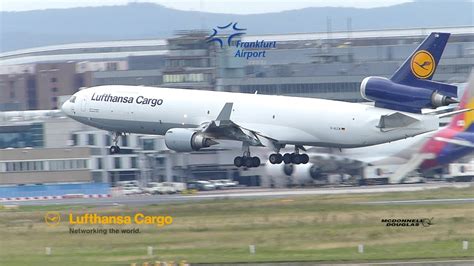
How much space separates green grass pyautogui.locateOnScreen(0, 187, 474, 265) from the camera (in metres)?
37.9

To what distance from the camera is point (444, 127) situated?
239 ft

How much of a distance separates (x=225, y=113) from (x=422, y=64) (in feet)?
37.1

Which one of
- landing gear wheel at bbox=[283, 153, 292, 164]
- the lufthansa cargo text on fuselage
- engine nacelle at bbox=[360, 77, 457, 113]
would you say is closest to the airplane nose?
the lufthansa cargo text on fuselage

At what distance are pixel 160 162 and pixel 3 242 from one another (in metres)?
36.8

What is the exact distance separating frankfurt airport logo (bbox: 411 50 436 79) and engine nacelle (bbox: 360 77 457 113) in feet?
1.70

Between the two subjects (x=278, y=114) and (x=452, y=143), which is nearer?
(x=278, y=114)

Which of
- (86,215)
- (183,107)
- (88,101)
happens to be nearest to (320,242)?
(86,215)

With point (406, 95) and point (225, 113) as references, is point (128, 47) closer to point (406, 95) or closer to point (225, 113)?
point (225, 113)

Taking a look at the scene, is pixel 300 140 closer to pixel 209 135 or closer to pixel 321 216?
pixel 209 135

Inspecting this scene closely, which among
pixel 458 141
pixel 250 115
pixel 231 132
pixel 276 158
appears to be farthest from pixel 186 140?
pixel 458 141

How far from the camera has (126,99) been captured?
59906mm

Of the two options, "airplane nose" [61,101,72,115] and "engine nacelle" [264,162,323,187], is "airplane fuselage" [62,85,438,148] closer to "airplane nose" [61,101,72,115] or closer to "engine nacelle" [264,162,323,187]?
"airplane nose" [61,101,72,115]

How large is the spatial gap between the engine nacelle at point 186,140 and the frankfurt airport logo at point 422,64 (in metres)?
12.3

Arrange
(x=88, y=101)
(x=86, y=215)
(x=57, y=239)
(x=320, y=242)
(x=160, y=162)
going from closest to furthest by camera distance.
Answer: (x=320, y=242)
(x=57, y=239)
(x=86, y=215)
(x=88, y=101)
(x=160, y=162)
